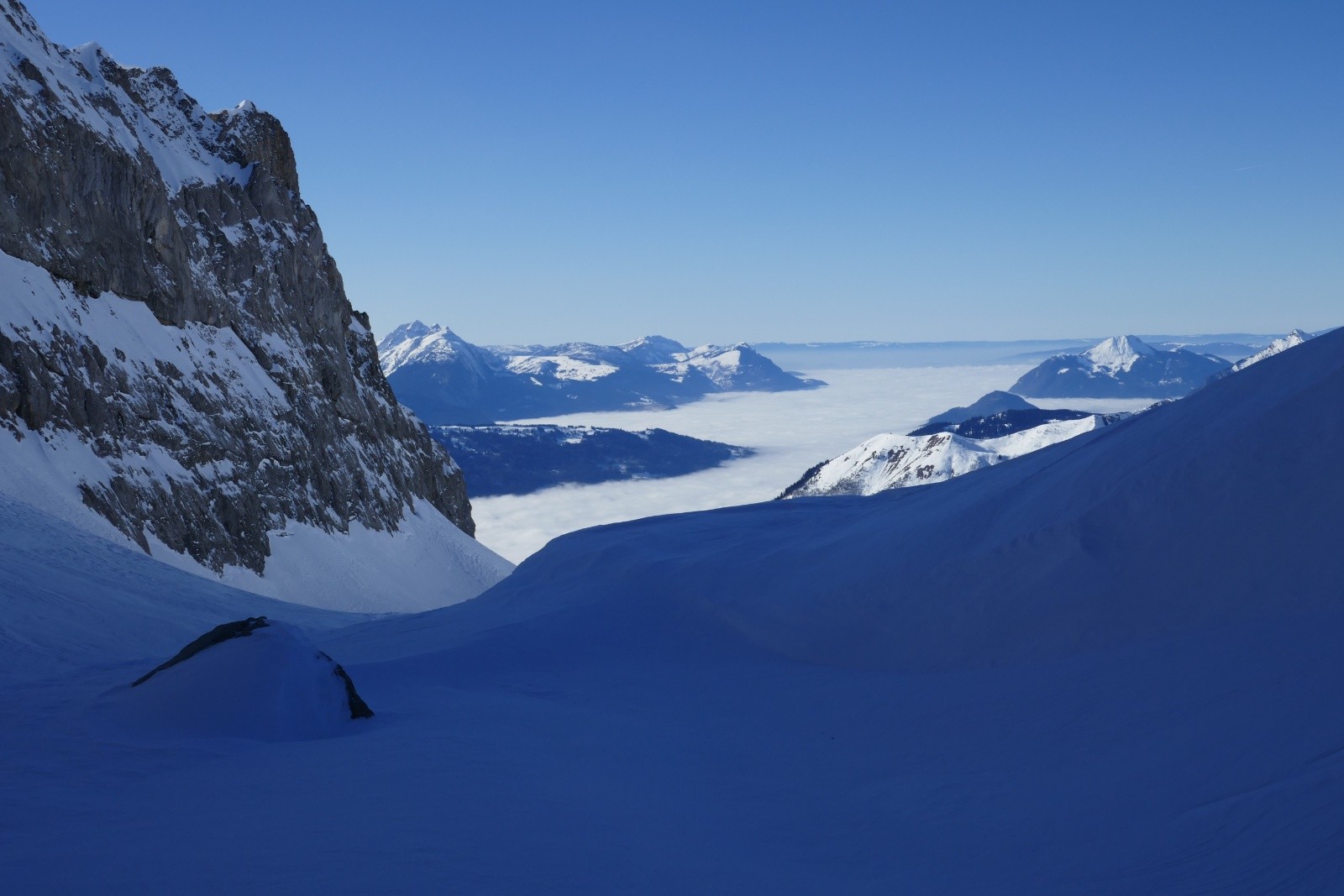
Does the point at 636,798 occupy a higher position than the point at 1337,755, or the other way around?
the point at 1337,755

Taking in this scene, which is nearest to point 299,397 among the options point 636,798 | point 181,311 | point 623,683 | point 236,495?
point 181,311

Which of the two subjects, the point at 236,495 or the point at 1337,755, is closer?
the point at 1337,755

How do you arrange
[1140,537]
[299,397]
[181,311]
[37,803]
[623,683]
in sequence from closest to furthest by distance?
[37,803], [1140,537], [623,683], [181,311], [299,397]

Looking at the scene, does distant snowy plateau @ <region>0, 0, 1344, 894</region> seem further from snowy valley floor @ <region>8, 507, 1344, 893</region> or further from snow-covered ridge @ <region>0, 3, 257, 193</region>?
snow-covered ridge @ <region>0, 3, 257, 193</region>

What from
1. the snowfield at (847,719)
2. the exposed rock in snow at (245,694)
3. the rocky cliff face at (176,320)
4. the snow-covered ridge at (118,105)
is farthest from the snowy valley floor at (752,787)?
the snow-covered ridge at (118,105)

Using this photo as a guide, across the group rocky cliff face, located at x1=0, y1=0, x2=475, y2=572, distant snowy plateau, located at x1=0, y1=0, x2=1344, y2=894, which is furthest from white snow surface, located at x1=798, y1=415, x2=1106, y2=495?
distant snowy plateau, located at x1=0, y1=0, x2=1344, y2=894

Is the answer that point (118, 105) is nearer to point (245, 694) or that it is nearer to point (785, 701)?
point (245, 694)

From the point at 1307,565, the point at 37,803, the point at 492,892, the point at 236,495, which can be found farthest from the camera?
the point at 236,495

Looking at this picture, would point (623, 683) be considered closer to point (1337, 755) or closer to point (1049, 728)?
point (1049, 728)
